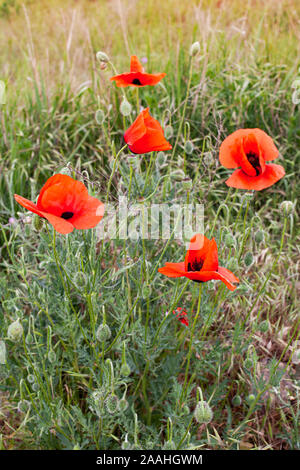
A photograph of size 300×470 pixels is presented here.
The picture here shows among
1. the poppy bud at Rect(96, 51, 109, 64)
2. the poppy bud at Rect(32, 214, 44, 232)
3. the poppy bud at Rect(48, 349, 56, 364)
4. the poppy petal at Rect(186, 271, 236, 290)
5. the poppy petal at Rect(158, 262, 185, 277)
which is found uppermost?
the poppy bud at Rect(96, 51, 109, 64)

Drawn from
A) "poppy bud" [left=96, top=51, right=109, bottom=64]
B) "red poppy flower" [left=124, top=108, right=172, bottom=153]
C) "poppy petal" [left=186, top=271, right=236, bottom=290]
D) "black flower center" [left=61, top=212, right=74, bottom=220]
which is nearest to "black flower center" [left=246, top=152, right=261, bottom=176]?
"red poppy flower" [left=124, top=108, right=172, bottom=153]

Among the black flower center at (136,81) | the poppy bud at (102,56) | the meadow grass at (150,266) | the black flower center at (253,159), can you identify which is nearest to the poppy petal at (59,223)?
the meadow grass at (150,266)

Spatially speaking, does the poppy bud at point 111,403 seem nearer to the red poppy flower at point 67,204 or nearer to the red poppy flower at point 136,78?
the red poppy flower at point 67,204

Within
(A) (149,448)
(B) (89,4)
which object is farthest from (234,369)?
(B) (89,4)

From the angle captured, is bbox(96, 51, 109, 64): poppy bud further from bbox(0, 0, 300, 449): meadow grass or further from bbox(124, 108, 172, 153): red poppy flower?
bbox(124, 108, 172, 153): red poppy flower

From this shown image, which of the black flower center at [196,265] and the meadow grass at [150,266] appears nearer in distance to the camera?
the black flower center at [196,265]

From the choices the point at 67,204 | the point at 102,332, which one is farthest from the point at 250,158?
the point at 102,332

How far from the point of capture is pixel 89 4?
551cm

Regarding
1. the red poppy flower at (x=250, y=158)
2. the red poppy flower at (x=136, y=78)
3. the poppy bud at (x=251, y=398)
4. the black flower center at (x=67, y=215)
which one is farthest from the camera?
the red poppy flower at (x=136, y=78)

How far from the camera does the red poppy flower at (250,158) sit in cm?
136

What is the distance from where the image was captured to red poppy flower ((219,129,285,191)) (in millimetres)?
1364

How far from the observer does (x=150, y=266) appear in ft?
5.48

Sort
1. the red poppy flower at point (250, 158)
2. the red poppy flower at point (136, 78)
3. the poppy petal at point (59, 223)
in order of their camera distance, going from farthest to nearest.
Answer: the red poppy flower at point (136, 78) → the red poppy flower at point (250, 158) → the poppy petal at point (59, 223)
